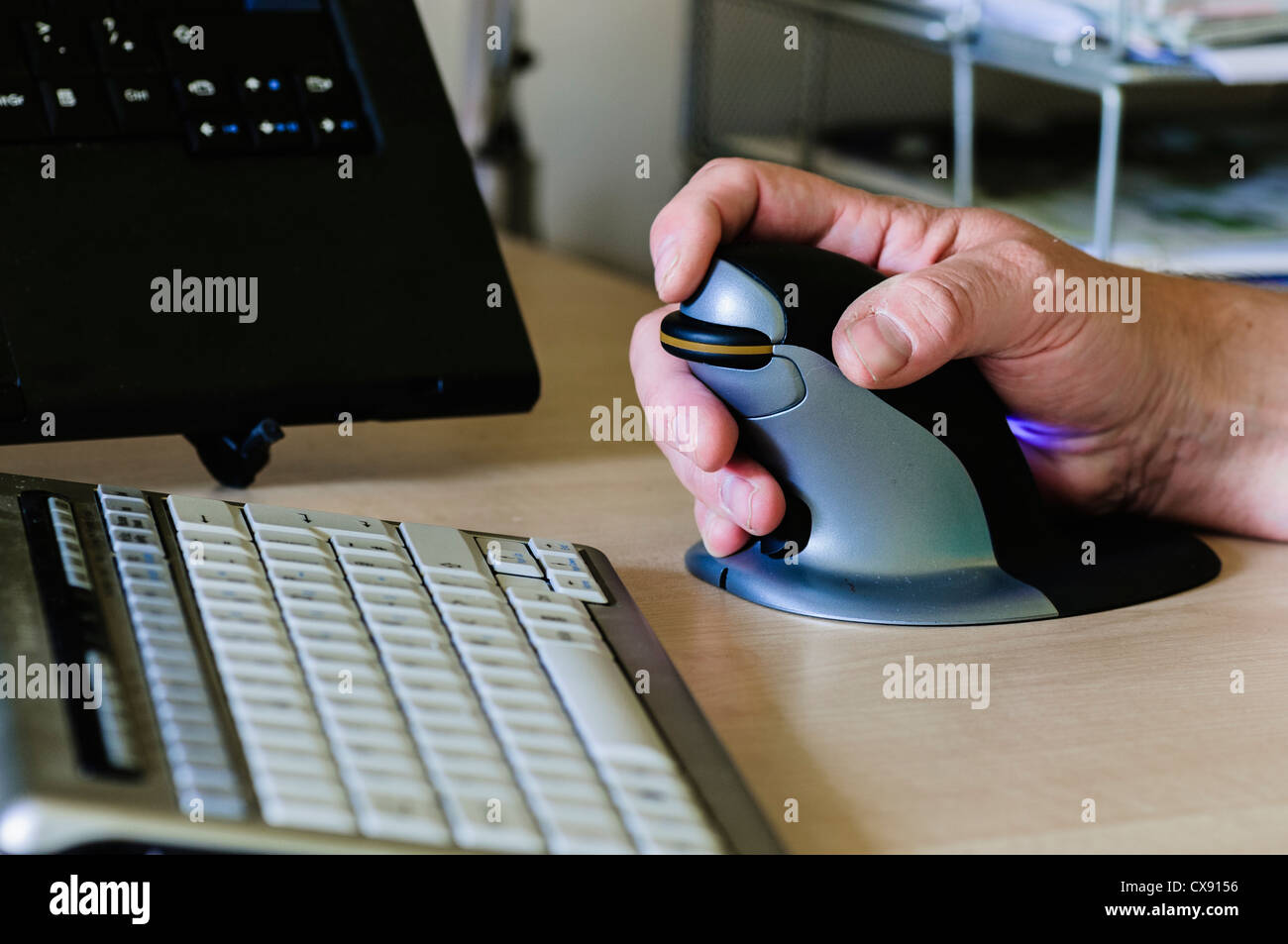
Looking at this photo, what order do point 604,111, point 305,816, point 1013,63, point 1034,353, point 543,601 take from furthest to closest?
point 604,111 < point 1013,63 < point 1034,353 < point 543,601 < point 305,816

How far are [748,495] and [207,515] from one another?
0.60 feet

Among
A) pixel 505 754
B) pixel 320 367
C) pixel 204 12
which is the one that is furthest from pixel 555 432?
pixel 505 754

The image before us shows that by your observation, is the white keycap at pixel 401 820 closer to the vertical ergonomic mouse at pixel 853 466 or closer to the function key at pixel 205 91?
the vertical ergonomic mouse at pixel 853 466

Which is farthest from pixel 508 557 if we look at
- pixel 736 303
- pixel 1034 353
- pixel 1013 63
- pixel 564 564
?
pixel 1013 63

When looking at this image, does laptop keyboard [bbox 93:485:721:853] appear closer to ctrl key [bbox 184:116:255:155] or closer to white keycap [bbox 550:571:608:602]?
white keycap [bbox 550:571:608:602]

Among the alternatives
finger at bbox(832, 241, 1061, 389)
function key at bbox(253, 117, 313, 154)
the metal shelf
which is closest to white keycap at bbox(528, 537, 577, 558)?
finger at bbox(832, 241, 1061, 389)

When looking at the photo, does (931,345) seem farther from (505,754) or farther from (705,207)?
(505,754)

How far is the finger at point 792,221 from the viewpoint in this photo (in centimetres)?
50

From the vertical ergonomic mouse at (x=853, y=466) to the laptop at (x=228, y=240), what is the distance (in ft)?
0.46

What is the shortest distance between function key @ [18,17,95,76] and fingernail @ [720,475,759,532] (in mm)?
333

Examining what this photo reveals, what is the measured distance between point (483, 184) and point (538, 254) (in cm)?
21

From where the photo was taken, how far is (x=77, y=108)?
57 cm

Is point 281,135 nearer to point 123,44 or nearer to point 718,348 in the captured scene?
point 123,44

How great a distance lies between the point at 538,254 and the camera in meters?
1.08
